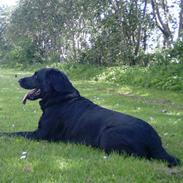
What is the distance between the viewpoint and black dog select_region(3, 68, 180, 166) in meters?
6.43

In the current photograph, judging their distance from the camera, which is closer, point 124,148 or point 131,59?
point 124,148

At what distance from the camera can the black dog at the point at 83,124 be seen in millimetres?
6426

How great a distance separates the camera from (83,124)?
731 cm

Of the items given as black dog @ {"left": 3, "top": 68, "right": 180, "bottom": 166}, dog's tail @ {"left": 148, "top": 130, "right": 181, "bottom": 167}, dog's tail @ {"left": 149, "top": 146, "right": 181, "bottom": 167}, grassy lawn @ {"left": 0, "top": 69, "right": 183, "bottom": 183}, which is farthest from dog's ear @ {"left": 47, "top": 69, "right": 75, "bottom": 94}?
dog's tail @ {"left": 149, "top": 146, "right": 181, "bottom": 167}

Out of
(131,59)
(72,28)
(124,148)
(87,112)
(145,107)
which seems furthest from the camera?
(72,28)

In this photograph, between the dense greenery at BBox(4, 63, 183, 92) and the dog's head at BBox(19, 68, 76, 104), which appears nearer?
the dog's head at BBox(19, 68, 76, 104)

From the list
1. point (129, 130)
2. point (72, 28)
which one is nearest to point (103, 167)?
point (129, 130)

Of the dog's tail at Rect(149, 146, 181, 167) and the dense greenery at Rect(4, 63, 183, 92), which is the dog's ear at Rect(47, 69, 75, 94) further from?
the dense greenery at Rect(4, 63, 183, 92)

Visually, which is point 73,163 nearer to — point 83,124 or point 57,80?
point 83,124

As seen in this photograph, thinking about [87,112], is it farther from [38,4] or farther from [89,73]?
[38,4]

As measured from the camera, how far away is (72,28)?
4100 cm

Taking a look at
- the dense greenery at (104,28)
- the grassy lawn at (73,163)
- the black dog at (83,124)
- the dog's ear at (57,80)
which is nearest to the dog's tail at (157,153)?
the black dog at (83,124)

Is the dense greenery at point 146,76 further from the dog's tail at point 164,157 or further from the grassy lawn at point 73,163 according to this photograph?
the dog's tail at point 164,157

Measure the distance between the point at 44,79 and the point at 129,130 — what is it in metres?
2.13
